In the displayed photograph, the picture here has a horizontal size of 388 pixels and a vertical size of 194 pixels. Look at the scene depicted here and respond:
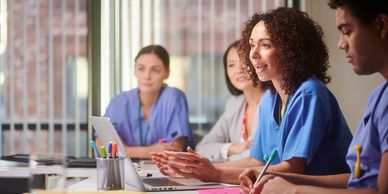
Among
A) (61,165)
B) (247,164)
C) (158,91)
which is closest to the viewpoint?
(61,165)

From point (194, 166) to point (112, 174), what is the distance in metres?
0.32

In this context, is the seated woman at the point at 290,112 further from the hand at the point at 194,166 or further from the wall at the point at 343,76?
the wall at the point at 343,76

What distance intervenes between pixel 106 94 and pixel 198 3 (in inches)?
35.9

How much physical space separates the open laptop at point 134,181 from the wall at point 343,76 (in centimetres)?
237

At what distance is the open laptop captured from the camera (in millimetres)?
1859

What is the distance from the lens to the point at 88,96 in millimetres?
4355

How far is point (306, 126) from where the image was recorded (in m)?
1.97

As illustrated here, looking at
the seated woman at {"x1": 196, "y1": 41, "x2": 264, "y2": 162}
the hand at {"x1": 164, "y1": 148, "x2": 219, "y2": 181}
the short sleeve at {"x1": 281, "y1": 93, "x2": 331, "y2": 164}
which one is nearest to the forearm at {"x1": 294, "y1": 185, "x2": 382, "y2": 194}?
the short sleeve at {"x1": 281, "y1": 93, "x2": 331, "y2": 164}

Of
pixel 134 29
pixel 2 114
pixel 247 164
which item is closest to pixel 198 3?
pixel 134 29

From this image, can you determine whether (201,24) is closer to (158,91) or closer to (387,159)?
(158,91)

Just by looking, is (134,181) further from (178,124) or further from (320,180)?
(178,124)

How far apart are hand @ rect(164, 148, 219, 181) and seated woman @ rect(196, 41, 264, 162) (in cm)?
133

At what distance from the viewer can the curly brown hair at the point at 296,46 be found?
7.06 feet

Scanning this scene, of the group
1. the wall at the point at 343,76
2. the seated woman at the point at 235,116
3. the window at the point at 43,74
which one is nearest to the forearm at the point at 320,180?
the seated woman at the point at 235,116
